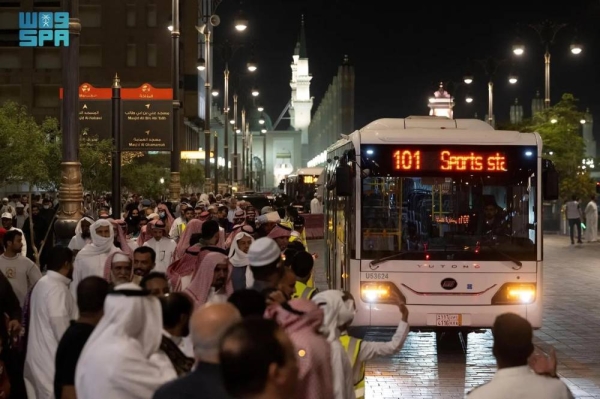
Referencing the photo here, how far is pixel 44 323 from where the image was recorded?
7.79 meters

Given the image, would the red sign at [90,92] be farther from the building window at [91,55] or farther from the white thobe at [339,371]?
the building window at [91,55]

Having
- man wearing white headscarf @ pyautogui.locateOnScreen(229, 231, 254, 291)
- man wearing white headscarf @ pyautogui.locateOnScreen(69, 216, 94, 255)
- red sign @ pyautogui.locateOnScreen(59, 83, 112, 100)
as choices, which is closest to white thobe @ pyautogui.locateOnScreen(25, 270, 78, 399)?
man wearing white headscarf @ pyautogui.locateOnScreen(229, 231, 254, 291)

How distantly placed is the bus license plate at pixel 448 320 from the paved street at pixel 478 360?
487 millimetres

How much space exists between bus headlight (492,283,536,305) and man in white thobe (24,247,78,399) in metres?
6.95

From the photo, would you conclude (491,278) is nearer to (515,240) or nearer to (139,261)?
(515,240)

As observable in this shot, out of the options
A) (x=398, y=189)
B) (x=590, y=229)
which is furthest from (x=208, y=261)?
(x=590, y=229)

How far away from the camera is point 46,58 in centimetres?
8319

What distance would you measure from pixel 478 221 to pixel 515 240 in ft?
1.72

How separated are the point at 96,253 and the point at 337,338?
5.56 meters

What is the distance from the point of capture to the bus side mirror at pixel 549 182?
13.0 m

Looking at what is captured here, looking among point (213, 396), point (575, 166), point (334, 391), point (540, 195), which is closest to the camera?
point (213, 396)

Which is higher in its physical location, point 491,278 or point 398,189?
point 398,189

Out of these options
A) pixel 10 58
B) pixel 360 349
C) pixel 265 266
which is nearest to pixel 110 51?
pixel 10 58

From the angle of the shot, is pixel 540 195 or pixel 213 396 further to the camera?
pixel 540 195
